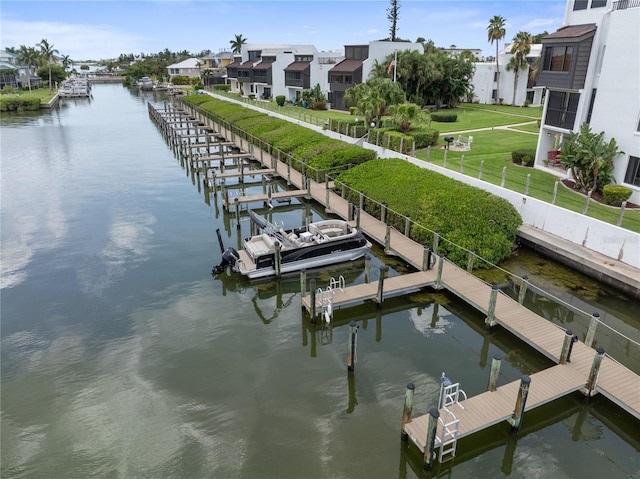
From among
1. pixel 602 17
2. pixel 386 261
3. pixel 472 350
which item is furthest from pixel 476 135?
pixel 472 350

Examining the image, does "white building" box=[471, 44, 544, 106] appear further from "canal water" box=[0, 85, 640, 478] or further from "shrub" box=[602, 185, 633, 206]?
"canal water" box=[0, 85, 640, 478]

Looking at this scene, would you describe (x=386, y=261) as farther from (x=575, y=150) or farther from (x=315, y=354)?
(x=575, y=150)

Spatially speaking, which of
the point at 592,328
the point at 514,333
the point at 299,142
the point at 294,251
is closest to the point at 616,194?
the point at 592,328

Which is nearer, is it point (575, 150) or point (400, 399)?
point (400, 399)

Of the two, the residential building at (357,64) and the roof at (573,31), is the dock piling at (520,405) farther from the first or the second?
the residential building at (357,64)

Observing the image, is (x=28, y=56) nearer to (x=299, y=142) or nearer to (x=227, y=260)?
(x=299, y=142)

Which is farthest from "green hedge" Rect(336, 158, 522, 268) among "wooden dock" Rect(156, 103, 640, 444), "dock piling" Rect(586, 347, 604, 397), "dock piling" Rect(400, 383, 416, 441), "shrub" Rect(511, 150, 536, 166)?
"dock piling" Rect(400, 383, 416, 441)
